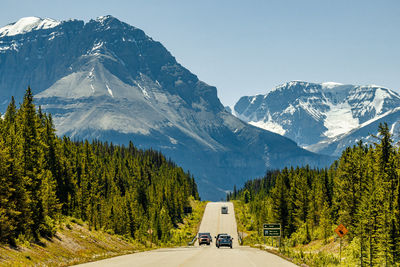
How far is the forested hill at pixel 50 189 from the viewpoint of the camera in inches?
1377

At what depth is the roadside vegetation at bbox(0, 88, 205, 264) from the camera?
34.6 meters

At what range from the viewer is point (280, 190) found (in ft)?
294

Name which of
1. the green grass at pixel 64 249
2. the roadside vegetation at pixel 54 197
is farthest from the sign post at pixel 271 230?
the green grass at pixel 64 249

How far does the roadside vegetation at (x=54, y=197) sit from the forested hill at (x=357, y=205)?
2096cm

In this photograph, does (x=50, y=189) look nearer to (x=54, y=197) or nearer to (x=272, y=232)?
(x=54, y=197)

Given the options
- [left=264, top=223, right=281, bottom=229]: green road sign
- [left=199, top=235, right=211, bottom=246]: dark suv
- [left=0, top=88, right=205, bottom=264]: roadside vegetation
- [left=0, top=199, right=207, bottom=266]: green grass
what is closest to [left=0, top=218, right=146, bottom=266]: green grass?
[left=0, top=199, right=207, bottom=266]: green grass

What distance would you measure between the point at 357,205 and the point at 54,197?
32.2 m

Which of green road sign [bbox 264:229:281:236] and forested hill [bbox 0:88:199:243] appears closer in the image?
forested hill [bbox 0:88:199:243]

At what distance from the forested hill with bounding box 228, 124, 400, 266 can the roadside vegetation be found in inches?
825

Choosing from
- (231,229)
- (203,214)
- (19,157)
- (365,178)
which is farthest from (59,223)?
(203,214)

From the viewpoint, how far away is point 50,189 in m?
47.5

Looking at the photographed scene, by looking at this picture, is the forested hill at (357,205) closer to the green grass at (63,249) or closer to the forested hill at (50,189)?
the green grass at (63,249)

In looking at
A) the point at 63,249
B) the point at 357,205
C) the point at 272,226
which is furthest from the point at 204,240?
the point at 63,249

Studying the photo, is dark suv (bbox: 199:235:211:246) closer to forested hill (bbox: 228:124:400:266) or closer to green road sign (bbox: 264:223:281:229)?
forested hill (bbox: 228:124:400:266)
